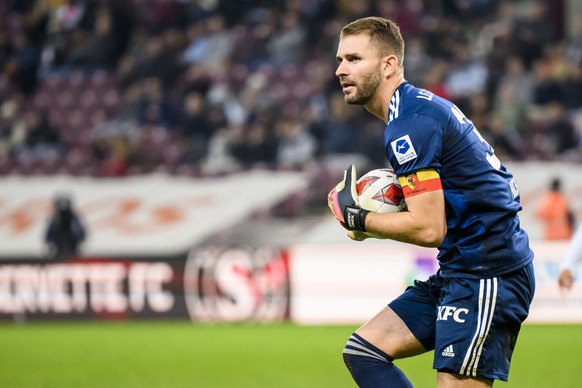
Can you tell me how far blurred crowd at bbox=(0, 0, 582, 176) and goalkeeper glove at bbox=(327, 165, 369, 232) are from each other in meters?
10.4

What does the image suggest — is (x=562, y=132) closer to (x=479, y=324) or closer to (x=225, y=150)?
(x=225, y=150)

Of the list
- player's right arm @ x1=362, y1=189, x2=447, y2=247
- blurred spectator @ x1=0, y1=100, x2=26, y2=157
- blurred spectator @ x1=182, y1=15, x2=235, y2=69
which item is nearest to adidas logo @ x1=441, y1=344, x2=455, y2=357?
player's right arm @ x1=362, y1=189, x2=447, y2=247

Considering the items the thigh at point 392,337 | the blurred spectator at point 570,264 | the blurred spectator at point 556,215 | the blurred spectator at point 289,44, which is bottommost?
the blurred spectator at point 556,215

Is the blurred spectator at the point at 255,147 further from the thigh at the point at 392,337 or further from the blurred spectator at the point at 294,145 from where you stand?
the thigh at the point at 392,337

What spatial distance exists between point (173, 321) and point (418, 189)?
410 inches

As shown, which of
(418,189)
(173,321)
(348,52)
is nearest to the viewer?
(418,189)

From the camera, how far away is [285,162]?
1628 centimetres

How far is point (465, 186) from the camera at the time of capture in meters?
4.49

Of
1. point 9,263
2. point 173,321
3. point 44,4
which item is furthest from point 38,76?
point 173,321

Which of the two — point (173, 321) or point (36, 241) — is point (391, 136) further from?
point (36, 241)

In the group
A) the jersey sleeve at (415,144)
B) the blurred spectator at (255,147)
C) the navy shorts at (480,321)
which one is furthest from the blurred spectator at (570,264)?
the blurred spectator at (255,147)

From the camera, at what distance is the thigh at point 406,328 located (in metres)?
4.81

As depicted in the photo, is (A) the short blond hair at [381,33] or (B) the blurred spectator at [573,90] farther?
(B) the blurred spectator at [573,90]

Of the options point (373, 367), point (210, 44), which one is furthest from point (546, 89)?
point (373, 367)
